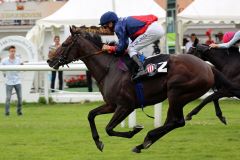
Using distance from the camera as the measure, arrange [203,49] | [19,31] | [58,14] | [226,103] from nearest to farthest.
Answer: [203,49] → [226,103] → [58,14] → [19,31]

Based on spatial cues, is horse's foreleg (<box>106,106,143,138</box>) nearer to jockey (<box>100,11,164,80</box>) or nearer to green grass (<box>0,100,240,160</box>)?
green grass (<box>0,100,240,160</box>)

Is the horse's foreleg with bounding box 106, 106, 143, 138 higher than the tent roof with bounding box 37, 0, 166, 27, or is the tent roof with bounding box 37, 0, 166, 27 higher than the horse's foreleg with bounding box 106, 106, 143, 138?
the tent roof with bounding box 37, 0, 166, 27

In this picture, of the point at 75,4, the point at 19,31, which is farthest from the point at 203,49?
the point at 19,31

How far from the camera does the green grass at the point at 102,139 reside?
10.5m

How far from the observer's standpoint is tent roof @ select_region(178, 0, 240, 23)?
68.7ft

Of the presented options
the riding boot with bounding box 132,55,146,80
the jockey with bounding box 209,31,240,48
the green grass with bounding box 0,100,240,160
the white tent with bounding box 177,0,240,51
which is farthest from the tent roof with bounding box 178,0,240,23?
the riding boot with bounding box 132,55,146,80

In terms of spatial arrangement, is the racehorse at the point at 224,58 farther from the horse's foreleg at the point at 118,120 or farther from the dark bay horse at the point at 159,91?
the horse's foreleg at the point at 118,120

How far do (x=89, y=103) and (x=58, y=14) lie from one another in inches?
128

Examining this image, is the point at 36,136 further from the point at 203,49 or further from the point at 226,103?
the point at 226,103

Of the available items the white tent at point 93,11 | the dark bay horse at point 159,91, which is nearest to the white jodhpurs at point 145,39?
the dark bay horse at point 159,91

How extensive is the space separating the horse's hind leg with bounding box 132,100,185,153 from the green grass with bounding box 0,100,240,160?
17 cm

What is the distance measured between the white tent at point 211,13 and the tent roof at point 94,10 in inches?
26.0

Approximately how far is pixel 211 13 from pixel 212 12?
3.1 inches

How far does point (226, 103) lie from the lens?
1952 centimetres
